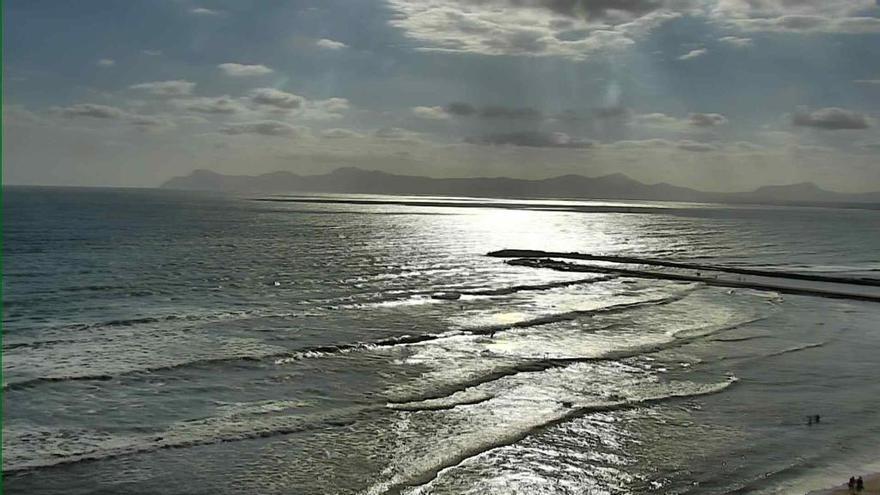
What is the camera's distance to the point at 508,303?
177 ft

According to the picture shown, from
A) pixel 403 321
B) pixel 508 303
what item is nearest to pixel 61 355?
pixel 403 321

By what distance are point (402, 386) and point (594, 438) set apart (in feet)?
29.1

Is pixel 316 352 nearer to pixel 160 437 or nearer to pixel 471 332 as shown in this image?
pixel 471 332

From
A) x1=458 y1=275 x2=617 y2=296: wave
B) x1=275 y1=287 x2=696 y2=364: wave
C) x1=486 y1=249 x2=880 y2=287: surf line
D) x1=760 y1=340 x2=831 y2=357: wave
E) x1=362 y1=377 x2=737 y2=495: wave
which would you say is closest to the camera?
x1=362 y1=377 x2=737 y2=495: wave

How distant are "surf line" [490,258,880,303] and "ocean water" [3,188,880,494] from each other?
204 centimetres

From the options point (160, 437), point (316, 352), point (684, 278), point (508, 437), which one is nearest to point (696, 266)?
point (684, 278)

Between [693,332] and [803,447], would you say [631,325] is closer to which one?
[693,332]

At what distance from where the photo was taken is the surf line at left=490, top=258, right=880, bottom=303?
6128 cm

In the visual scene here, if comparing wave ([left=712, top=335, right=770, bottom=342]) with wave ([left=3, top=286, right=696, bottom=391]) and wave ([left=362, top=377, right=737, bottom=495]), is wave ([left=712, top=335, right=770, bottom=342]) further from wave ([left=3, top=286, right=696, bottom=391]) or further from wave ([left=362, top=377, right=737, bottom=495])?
wave ([left=362, top=377, right=737, bottom=495])

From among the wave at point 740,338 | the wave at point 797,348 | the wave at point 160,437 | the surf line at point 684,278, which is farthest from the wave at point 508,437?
the surf line at point 684,278

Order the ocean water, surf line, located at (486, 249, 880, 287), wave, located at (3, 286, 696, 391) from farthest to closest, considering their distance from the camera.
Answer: surf line, located at (486, 249, 880, 287) < wave, located at (3, 286, 696, 391) < the ocean water

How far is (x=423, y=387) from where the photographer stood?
29250mm

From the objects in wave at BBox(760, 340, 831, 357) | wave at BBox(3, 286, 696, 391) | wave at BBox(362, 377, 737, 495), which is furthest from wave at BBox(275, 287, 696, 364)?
wave at BBox(760, 340, 831, 357)

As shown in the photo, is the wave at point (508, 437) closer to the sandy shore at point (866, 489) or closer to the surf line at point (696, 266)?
the sandy shore at point (866, 489)
